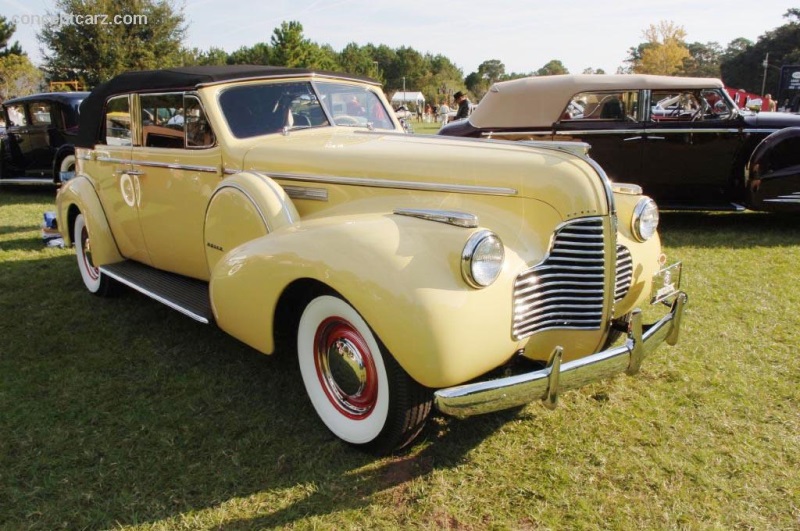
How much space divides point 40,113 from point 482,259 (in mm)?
10841

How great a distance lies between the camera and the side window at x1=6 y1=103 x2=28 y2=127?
1048 cm

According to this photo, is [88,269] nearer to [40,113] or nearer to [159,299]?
[159,299]

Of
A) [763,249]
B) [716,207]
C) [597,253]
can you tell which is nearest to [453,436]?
[597,253]

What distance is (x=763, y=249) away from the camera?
586cm

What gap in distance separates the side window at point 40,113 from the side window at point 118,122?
6.88 metres

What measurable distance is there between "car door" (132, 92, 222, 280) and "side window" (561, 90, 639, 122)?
493 cm

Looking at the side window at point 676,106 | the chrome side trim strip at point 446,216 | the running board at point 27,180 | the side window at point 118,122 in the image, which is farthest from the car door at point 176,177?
the running board at point 27,180

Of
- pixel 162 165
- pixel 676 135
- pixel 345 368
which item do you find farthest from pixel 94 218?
pixel 676 135

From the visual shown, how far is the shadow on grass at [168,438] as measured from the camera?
2.30 meters

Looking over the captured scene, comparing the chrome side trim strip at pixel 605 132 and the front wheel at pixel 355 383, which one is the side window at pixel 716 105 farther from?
the front wheel at pixel 355 383

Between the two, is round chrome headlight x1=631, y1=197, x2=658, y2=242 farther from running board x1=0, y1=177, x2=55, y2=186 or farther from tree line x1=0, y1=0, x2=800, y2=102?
tree line x1=0, y1=0, x2=800, y2=102

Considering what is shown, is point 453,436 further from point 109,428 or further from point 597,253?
point 109,428

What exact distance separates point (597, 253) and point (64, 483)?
2515mm

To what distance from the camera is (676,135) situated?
6754 millimetres
